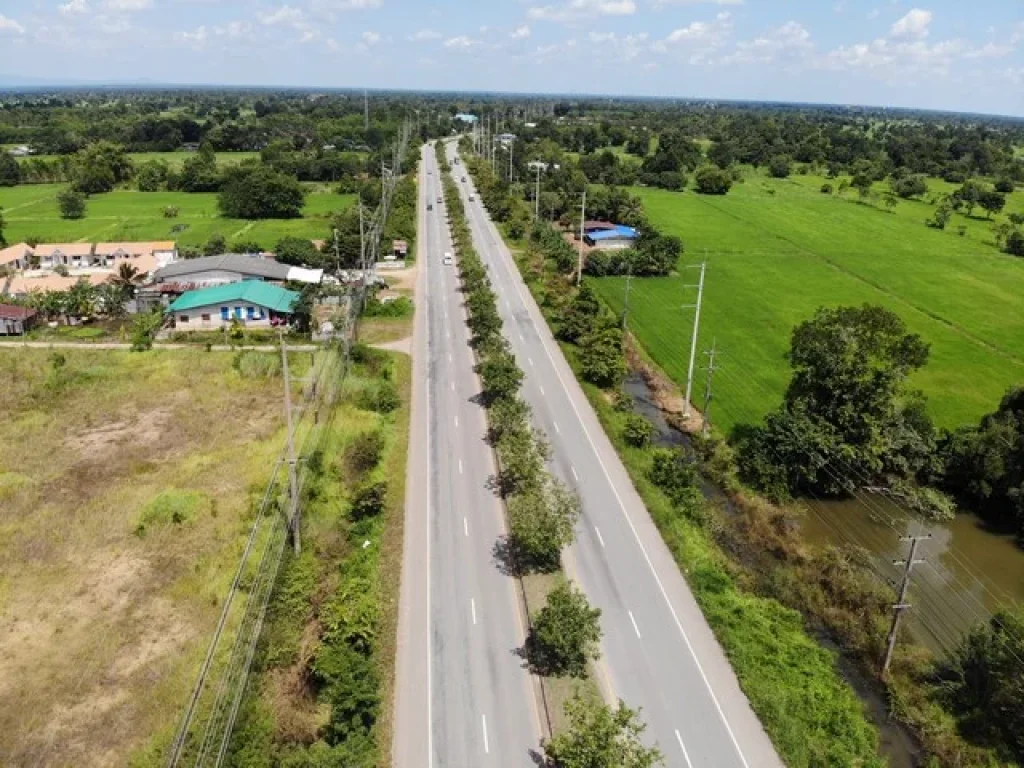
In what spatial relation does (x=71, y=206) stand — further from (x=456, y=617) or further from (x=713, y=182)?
(x=713, y=182)

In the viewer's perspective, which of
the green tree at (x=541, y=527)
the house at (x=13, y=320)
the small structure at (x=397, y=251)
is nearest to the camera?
the green tree at (x=541, y=527)

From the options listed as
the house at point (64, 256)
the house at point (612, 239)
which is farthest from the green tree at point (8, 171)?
the house at point (612, 239)

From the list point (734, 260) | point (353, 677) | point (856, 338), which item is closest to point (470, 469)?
point (353, 677)

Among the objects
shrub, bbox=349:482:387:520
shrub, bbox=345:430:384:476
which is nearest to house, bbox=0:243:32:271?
shrub, bbox=345:430:384:476

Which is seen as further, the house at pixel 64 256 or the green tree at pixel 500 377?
the house at pixel 64 256

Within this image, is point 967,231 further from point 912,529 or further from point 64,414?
point 64,414

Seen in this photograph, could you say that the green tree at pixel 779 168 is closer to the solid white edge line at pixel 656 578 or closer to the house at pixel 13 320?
the solid white edge line at pixel 656 578
